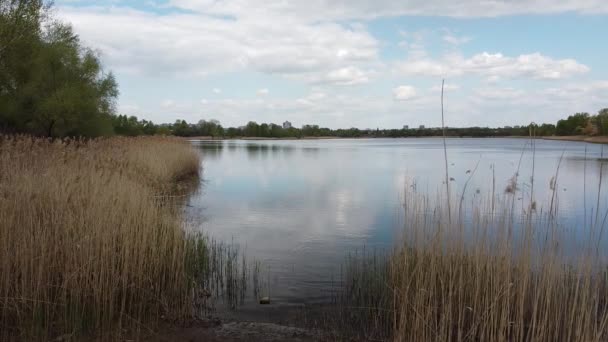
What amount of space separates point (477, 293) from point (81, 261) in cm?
370

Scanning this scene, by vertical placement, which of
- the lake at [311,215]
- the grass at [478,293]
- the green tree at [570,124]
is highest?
the green tree at [570,124]

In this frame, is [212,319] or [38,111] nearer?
[212,319]

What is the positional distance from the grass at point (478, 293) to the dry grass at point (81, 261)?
6.68ft

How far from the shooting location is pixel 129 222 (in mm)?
5059

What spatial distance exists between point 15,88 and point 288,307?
28.9 meters

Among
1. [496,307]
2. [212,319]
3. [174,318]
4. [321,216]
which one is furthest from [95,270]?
[321,216]

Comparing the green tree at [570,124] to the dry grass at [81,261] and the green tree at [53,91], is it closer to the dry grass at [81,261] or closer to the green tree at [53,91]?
the green tree at [53,91]

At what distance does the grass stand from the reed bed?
0.03ft

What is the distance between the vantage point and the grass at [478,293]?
3.71 m

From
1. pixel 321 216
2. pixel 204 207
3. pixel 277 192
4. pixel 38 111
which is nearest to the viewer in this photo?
pixel 321 216

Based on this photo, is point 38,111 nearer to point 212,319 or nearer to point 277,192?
point 277,192

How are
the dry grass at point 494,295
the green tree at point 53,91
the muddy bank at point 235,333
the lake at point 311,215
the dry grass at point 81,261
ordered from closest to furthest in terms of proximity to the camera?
the dry grass at point 494,295 < the dry grass at point 81,261 < the muddy bank at point 235,333 < the lake at point 311,215 < the green tree at point 53,91

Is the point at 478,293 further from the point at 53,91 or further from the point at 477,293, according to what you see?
the point at 53,91

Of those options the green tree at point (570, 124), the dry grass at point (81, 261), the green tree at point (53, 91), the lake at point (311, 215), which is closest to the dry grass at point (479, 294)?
the lake at point (311, 215)
